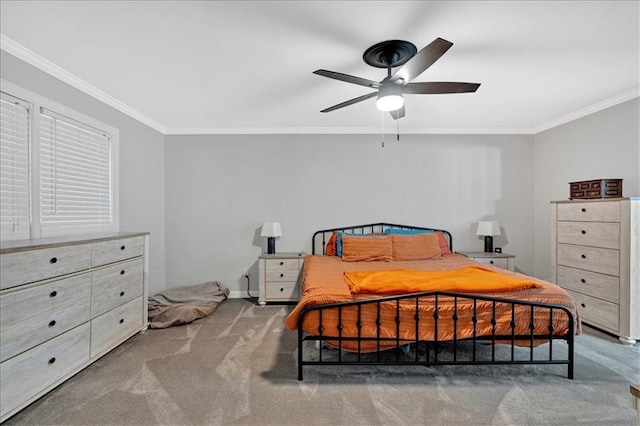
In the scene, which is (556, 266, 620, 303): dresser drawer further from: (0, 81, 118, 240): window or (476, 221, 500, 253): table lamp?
(0, 81, 118, 240): window

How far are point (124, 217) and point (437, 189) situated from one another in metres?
4.16

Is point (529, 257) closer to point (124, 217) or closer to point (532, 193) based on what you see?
point (532, 193)

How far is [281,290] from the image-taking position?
13.4ft

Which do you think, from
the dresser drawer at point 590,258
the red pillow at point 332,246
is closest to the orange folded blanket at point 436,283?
the dresser drawer at point 590,258

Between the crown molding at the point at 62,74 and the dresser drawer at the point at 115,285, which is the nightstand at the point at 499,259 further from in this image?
the crown molding at the point at 62,74

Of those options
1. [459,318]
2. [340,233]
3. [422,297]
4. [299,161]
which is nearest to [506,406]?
[459,318]

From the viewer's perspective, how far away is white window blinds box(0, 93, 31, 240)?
2.26 meters

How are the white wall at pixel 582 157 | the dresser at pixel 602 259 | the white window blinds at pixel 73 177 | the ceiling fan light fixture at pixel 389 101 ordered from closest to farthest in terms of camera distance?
the ceiling fan light fixture at pixel 389 101
the white window blinds at pixel 73 177
the dresser at pixel 602 259
the white wall at pixel 582 157

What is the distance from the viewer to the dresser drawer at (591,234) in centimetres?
293

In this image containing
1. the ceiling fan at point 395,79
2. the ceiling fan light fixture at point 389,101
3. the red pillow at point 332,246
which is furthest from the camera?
the red pillow at point 332,246

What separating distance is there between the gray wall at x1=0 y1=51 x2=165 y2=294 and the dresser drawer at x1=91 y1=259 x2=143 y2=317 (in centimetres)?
86

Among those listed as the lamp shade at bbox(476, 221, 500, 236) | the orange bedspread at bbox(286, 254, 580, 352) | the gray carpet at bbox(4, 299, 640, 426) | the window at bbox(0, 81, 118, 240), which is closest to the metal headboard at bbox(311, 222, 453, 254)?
the lamp shade at bbox(476, 221, 500, 236)

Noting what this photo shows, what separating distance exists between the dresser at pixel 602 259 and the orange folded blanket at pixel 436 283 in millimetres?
1267

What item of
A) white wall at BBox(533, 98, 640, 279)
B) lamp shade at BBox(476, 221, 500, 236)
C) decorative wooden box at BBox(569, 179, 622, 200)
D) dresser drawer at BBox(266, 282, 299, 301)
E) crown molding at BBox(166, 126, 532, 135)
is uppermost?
crown molding at BBox(166, 126, 532, 135)
